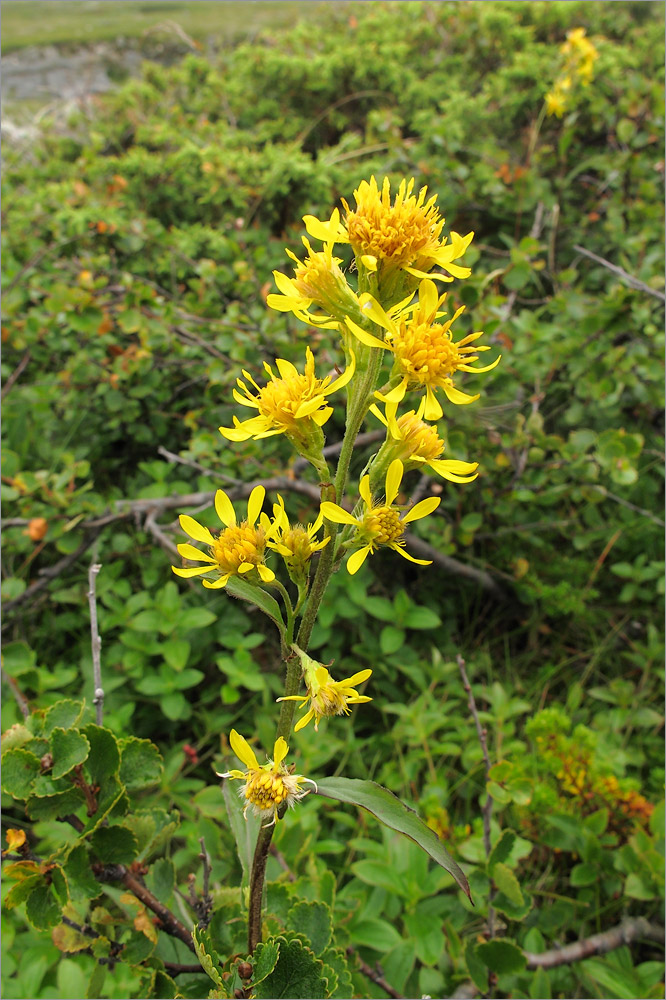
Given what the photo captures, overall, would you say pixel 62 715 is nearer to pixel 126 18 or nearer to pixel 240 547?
pixel 240 547

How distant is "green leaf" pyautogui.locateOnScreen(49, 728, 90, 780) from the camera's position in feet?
2.99

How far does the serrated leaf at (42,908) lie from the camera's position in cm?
89

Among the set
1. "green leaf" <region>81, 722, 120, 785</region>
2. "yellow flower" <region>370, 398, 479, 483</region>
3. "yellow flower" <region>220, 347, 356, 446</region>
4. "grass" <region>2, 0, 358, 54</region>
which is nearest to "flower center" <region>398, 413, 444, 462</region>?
"yellow flower" <region>370, 398, 479, 483</region>

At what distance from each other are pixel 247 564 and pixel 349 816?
100cm

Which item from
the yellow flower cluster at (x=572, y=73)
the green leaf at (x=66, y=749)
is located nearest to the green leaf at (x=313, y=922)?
the green leaf at (x=66, y=749)

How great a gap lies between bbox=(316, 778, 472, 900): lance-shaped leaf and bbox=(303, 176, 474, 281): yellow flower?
643mm

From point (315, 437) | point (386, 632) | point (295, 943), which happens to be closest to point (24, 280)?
point (386, 632)

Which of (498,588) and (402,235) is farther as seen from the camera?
(498,588)

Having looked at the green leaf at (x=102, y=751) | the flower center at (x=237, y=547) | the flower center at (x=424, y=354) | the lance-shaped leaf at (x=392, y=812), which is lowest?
the green leaf at (x=102, y=751)

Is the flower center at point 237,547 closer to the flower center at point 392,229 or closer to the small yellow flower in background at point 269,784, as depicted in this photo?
the small yellow flower in background at point 269,784

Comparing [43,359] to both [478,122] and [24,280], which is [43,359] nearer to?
[24,280]

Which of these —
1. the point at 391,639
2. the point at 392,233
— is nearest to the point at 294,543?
the point at 392,233

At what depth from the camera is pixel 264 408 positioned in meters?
0.87

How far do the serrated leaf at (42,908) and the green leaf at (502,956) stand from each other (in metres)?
0.70
